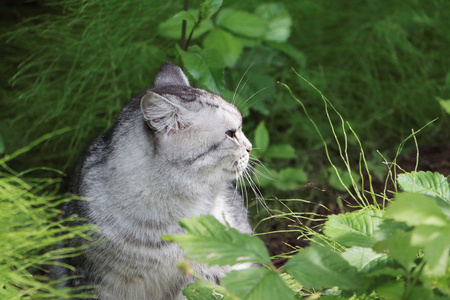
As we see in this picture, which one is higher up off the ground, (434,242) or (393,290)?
(434,242)

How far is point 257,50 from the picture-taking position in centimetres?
338

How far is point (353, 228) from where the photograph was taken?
1.66 meters

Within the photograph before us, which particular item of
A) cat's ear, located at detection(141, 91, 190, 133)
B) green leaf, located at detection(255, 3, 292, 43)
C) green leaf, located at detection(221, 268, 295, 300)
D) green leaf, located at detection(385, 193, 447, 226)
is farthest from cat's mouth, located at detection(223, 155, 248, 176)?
green leaf, located at detection(255, 3, 292, 43)

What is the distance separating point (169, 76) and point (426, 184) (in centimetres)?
111

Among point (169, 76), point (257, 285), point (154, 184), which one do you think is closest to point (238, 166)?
point (154, 184)

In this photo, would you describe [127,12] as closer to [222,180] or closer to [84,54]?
[84,54]

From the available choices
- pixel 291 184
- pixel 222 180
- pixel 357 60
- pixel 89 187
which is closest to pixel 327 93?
pixel 357 60

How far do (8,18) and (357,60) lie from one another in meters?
2.21

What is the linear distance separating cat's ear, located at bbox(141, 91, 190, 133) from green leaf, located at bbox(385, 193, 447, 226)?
882 millimetres

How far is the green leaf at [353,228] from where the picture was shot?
5.12 ft

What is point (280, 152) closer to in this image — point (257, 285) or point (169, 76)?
point (169, 76)

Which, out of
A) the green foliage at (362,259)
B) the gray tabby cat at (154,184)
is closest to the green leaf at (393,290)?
the green foliage at (362,259)

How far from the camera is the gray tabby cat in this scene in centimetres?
197

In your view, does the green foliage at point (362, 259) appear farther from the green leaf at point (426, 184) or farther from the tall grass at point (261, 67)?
the tall grass at point (261, 67)
